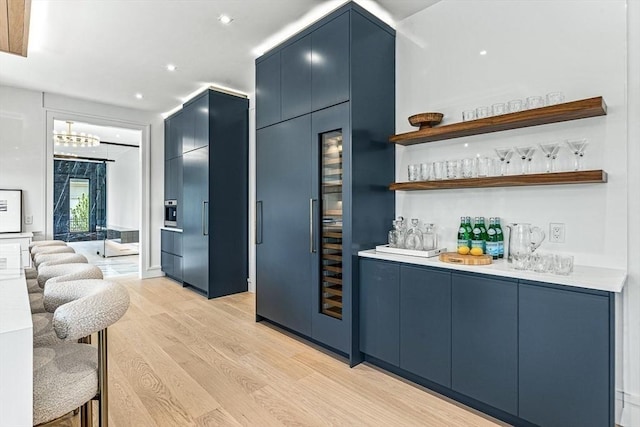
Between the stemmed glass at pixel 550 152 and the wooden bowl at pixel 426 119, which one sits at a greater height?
the wooden bowl at pixel 426 119

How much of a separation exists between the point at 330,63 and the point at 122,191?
24.1ft

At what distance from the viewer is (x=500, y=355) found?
75.1 inches

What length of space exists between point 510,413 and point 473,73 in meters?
2.22

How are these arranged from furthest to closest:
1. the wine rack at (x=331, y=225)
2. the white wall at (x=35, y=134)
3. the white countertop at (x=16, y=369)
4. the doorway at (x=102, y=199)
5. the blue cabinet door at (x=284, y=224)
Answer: the doorway at (x=102, y=199), the white wall at (x=35, y=134), the blue cabinet door at (x=284, y=224), the wine rack at (x=331, y=225), the white countertop at (x=16, y=369)

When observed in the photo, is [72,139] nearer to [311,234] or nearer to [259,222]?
[259,222]

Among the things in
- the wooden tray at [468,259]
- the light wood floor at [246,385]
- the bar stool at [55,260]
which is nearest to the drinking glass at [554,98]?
the wooden tray at [468,259]

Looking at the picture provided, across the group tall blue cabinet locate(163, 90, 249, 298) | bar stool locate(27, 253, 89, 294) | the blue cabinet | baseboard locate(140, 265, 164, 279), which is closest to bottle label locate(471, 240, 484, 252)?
bar stool locate(27, 253, 89, 294)

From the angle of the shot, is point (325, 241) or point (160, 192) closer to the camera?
point (325, 241)

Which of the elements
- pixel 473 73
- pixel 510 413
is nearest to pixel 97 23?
pixel 473 73

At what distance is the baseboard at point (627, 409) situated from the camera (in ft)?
6.11

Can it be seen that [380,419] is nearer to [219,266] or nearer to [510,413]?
[510,413]

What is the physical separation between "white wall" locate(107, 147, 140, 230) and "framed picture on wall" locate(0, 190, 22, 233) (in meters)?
3.40

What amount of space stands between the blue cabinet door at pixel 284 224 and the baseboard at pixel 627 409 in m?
2.04

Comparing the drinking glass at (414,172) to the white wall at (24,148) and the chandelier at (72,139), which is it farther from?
the chandelier at (72,139)
